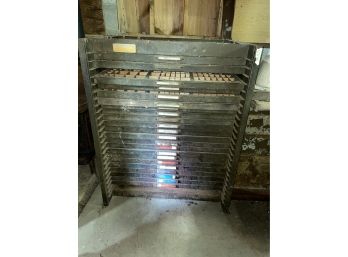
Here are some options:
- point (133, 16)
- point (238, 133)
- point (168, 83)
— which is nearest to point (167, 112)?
point (168, 83)

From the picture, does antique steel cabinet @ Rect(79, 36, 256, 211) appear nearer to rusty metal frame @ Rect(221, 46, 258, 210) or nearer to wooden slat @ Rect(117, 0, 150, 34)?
rusty metal frame @ Rect(221, 46, 258, 210)

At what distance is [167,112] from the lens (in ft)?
5.99

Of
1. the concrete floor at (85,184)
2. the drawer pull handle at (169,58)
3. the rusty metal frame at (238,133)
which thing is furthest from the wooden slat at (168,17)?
the concrete floor at (85,184)

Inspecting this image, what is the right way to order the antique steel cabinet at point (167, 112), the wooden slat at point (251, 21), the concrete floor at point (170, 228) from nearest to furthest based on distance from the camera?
1. the antique steel cabinet at point (167, 112)
2. the concrete floor at point (170, 228)
3. the wooden slat at point (251, 21)

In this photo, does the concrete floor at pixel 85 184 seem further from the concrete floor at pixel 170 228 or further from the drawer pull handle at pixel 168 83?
the drawer pull handle at pixel 168 83

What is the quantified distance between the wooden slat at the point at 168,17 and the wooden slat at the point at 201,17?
0.19 ft

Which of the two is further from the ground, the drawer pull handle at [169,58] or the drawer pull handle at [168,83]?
the drawer pull handle at [169,58]

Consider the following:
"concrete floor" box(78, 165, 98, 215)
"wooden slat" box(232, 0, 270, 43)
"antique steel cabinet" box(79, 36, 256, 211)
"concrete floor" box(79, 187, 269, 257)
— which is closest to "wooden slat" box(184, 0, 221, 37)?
"wooden slat" box(232, 0, 270, 43)

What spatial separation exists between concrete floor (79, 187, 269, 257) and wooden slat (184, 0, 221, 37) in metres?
1.66

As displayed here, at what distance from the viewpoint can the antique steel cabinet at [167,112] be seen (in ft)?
5.10

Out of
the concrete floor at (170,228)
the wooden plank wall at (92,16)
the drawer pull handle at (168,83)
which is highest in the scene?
the wooden plank wall at (92,16)

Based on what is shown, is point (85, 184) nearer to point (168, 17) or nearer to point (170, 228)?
point (170, 228)
